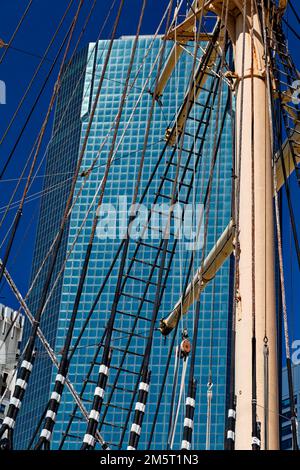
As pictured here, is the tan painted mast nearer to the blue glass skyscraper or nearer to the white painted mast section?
the white painted mast section

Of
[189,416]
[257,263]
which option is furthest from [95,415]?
[257,263]

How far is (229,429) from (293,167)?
8.54m

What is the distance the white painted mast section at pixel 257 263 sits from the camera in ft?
44.8

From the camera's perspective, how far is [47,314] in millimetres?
79438

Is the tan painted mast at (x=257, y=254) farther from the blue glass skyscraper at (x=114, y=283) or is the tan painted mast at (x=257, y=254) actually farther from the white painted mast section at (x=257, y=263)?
the blue glass skyscraper at (x=114, y=283)

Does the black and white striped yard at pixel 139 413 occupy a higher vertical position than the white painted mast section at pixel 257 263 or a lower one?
lower

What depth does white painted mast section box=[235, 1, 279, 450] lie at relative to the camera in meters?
13.7

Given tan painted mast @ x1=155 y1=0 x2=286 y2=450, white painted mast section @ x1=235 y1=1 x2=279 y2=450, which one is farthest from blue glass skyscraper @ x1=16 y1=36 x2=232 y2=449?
white painted mast section @ x1=235 y1=1 x2=279 y2=450

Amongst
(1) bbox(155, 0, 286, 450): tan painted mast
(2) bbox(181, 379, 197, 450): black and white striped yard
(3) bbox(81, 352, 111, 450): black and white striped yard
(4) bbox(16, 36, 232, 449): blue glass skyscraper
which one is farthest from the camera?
(4) bbox(16, 36, 232, 449): blue glass skyscraper

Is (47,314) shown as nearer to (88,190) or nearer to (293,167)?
(88,190)

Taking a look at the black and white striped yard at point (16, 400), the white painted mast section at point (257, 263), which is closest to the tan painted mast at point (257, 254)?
→ the white painted mast section at point (257, 263)

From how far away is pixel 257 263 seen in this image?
15.0m

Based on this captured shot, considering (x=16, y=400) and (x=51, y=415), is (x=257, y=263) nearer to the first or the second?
(x=51, y=415)
